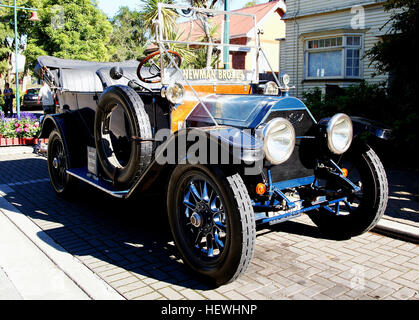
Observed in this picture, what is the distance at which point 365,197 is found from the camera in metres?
3.82

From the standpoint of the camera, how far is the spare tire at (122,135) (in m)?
3.76

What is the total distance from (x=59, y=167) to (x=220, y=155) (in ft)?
11.5

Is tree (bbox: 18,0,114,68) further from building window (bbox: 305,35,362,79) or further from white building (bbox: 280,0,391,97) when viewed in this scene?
building window (bbox: 305,35,362,79)

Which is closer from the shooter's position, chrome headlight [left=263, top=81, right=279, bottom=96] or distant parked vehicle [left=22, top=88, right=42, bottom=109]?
chrome headlight [left=263, top=81, right=279, bottom=96]

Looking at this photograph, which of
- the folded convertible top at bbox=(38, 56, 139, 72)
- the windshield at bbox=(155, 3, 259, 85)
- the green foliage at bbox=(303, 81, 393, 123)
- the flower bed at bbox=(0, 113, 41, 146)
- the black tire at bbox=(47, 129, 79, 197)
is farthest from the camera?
the flower bed at bbox=(0, 113, 41, 146)

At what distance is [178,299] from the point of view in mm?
2939

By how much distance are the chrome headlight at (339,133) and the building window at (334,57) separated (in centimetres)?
1095

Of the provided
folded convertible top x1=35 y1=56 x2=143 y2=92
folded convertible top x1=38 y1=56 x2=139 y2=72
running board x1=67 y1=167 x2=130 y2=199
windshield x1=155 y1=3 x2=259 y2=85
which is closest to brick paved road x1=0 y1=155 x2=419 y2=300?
running board x1=67 y1=167 x2=130 y2=199

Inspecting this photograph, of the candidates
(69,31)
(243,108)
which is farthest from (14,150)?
(69,31)

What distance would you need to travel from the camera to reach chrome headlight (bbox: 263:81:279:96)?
461cm

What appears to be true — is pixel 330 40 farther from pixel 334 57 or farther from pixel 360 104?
pixel 360 104

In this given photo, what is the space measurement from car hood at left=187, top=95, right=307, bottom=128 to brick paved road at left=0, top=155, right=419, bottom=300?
4.21 ft
